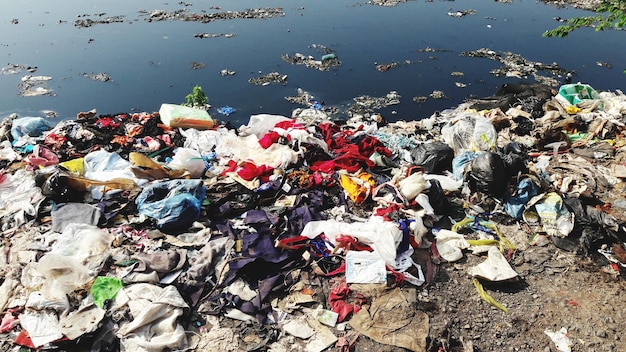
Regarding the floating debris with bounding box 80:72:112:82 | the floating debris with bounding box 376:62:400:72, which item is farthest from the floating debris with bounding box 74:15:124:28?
the floating debris with bounding box 376:62:400:72

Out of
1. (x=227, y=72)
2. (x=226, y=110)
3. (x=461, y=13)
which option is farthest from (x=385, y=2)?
(x=226, y=110)

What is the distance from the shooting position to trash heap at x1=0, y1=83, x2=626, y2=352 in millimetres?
3559

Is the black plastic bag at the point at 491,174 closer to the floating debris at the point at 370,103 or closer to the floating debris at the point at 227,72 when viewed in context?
the floating debris at the point at 370,103

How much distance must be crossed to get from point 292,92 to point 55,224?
7069 millimetres

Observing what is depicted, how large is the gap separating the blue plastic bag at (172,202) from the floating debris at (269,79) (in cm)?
656

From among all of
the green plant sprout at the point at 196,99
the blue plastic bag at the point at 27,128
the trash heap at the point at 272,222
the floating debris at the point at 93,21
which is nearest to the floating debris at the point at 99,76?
the green plant sprout at the point at 196,99

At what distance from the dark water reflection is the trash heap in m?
3.34

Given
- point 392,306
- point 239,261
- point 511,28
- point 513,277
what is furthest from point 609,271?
point 511,28

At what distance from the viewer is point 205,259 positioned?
411 centimetres

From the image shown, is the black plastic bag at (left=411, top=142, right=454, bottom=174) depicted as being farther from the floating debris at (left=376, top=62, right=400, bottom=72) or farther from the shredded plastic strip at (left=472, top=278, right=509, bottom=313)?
the floating debris at (left=376, top=62, right=400, bottom=72)

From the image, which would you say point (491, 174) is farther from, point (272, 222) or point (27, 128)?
point (27, 128)

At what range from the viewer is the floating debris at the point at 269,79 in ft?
36.2

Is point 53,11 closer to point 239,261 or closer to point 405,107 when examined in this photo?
point 405,107

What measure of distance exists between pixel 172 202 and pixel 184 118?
276 centimetres
